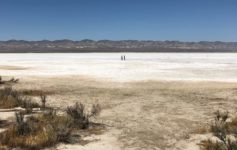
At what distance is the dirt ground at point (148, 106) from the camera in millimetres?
9742

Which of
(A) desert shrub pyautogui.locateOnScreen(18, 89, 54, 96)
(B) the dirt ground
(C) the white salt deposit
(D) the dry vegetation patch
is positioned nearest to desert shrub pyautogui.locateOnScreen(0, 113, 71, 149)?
(D) the dry vegetation patch

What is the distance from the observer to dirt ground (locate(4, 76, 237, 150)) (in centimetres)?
974

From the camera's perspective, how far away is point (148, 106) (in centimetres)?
1476

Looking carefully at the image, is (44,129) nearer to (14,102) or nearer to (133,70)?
(14,102)

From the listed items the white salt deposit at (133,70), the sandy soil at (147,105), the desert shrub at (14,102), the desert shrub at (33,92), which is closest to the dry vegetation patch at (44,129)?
the sandy soil at (147,105)

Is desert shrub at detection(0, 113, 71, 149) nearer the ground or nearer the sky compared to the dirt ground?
nearer the sky

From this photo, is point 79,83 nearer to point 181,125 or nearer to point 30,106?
point 30,106

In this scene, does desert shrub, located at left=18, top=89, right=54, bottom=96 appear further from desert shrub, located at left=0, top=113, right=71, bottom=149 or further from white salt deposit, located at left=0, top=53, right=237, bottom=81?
desert shrub, located at left=0, top=113, right=71, bottom=149

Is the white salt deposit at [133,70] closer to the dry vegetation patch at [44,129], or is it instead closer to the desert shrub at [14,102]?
the desert shrub at [14,102]

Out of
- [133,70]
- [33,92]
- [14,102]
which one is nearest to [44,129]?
[14,102]

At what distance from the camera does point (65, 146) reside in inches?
355

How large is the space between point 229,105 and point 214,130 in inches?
202

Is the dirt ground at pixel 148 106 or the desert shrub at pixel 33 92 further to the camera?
the desert shrub at pixel 33 92

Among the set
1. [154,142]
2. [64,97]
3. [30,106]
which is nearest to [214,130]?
[154,142]
